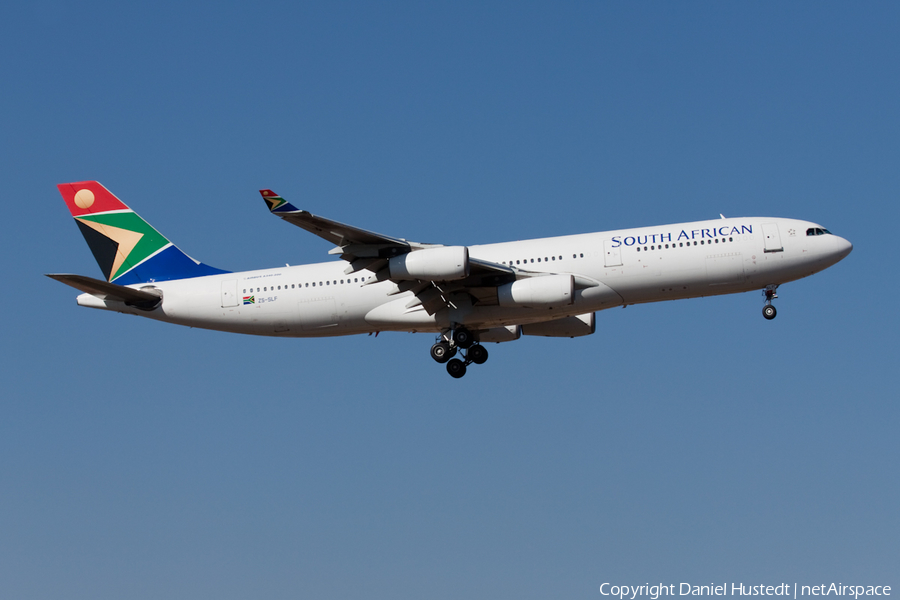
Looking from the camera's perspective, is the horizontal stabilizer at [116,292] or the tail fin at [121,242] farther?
the tail fin at [121,242]

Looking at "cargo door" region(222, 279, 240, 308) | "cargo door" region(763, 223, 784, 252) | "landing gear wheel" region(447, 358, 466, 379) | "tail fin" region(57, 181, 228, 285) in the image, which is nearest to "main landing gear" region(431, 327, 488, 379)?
"landing gear wheel" region(447, 358, 466, 379)

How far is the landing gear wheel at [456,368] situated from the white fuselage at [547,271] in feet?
4.81

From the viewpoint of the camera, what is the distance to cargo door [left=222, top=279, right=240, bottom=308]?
37750 mm

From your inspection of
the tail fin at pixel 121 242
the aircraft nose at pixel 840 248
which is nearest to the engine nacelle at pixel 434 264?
the tail fin at pixel 121 242

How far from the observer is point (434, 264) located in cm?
3297

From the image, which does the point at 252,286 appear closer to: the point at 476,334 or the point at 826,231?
the point at 476,334

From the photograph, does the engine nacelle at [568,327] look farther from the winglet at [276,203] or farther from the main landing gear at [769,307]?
the winglet at [276,203]

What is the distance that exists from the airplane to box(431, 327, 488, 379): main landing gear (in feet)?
0.16

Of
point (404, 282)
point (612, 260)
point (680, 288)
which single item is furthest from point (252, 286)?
point (680, 288)

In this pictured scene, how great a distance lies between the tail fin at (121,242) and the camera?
131 feet

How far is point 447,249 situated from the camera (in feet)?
109

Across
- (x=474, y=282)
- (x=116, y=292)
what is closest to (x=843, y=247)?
(x=474, y=282)

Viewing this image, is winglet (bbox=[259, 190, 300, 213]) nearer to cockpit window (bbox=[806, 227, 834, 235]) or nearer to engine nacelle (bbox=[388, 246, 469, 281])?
engine nacelle (bbox=[388, 246, 469, 281])

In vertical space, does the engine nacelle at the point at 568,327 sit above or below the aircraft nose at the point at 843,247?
below
